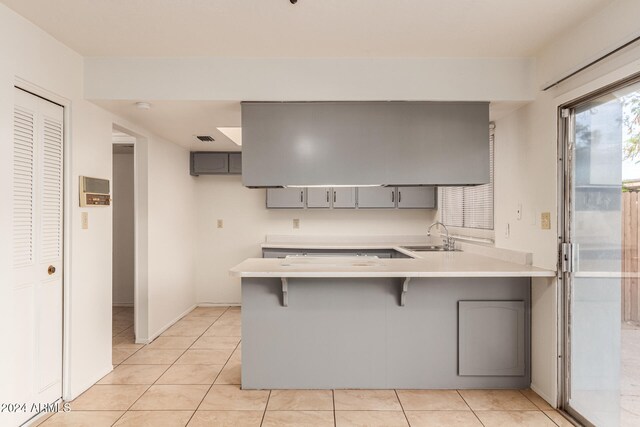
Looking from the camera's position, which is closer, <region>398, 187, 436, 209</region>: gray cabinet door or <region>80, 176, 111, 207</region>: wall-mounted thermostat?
<region>80, 176, 111, 207</region>: wall-mounted thermostat

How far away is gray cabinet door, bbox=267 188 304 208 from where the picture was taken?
559 cm

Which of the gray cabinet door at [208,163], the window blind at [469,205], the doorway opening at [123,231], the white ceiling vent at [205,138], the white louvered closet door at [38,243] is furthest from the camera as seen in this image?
the doorway opening at [123,231]

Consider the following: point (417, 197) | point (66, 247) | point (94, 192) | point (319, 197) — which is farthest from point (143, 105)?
point (417, 197)

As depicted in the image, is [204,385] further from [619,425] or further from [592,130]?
[592,130]

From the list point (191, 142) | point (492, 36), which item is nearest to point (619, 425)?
point (492, 36)

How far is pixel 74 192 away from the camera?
291cm

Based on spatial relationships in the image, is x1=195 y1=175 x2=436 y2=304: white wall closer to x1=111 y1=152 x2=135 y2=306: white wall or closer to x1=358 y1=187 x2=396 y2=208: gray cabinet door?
x1=358 y1=187 x2=396 y2=208: gray cabinet door

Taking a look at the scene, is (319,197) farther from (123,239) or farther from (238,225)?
(123,239)

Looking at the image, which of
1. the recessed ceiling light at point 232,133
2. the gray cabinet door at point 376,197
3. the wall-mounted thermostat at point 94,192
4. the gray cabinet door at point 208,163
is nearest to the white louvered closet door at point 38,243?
the wall-mounted thermostat at point 94,192

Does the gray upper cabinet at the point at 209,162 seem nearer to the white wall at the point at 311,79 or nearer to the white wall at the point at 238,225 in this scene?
the white wall at the point at 238,225

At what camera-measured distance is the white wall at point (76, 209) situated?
2.30 meters

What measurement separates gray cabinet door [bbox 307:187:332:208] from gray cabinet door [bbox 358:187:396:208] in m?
0.44

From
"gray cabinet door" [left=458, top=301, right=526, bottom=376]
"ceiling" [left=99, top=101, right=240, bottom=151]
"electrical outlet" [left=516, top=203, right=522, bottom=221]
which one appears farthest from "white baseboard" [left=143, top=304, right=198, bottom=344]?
"electrical outlet" [left=516, top=203, right=522, bottom=221]

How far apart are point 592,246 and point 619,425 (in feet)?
3.37
